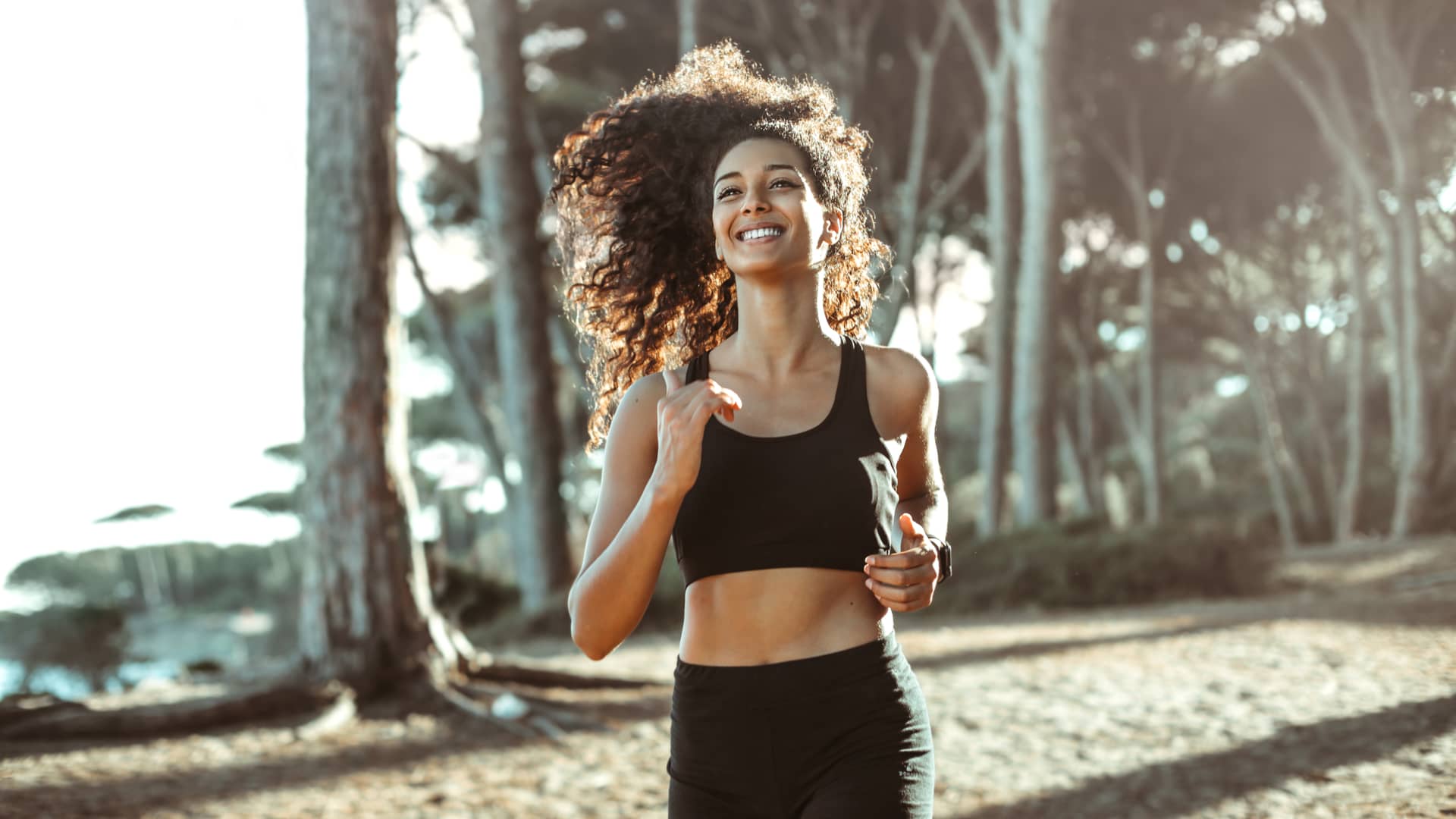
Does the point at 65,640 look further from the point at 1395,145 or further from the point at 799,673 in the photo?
the point at 1395,145

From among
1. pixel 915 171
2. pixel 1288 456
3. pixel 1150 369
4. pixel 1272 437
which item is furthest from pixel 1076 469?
pixel 915 171

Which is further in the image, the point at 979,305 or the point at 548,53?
the point at 979,305

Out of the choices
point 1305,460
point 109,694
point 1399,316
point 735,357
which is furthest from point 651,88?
point 1305,460

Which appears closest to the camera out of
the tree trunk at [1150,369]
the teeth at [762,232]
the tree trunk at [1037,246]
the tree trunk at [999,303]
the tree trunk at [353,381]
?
the teeth at [762,232]

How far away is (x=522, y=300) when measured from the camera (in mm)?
12523

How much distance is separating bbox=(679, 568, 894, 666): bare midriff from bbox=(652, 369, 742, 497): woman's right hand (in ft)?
0.93

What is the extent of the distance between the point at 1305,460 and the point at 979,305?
8195 mm

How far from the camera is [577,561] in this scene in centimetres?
1420

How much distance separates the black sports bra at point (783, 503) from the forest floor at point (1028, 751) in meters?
2.76

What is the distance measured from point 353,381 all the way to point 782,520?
4.42 m

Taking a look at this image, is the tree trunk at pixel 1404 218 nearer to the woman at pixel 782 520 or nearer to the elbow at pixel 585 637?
the woman at pixel 782 520

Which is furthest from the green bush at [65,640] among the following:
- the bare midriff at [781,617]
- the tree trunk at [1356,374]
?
the tree trunk at [1356,374]

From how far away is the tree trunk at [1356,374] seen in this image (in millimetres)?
18594

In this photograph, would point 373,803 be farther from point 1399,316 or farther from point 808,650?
point 1399,316
